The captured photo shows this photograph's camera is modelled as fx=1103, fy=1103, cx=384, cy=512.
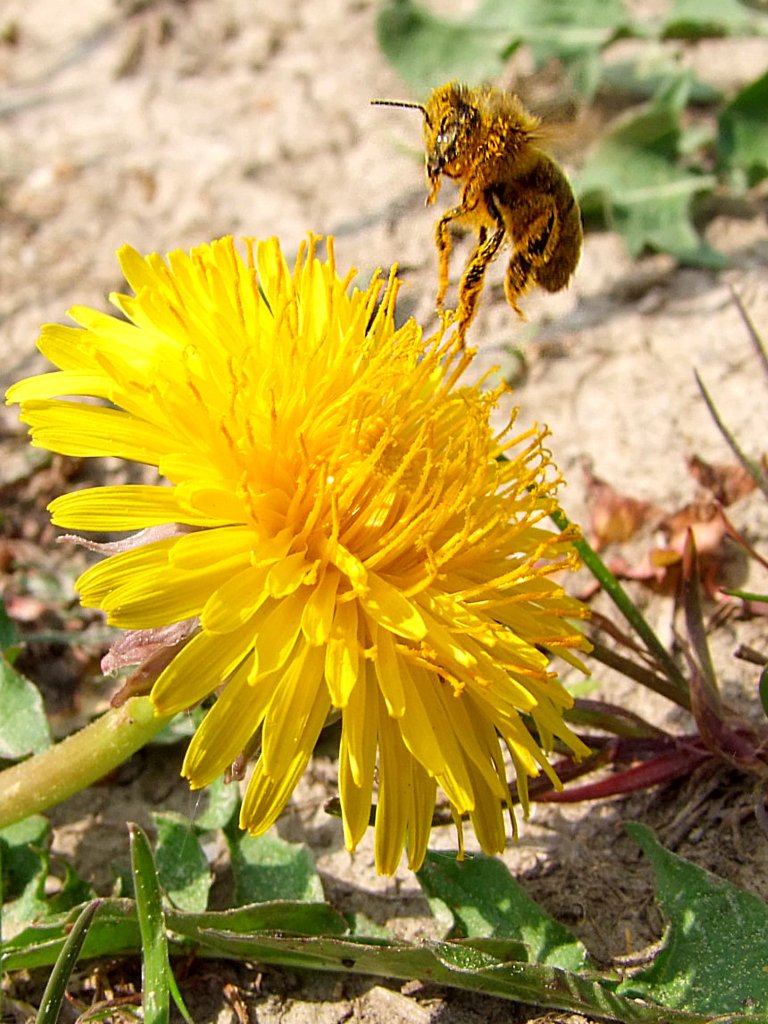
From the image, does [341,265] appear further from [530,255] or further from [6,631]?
[6,631]

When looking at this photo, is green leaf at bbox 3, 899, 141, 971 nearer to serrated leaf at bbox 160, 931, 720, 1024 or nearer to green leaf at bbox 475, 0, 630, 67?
serrated leaf at bbox 160, 931, 720, 1024

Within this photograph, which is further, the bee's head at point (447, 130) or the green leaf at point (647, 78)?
the green leaf at point (647, 78)

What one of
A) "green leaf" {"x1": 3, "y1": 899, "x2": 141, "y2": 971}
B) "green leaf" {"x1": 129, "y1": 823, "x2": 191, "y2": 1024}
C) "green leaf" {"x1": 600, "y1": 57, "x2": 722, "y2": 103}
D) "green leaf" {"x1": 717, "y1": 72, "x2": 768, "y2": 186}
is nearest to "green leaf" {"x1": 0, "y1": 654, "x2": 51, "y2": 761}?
"green leaf" {"x1": 3, "y1": 899, "x2": 141, "y2": 971}

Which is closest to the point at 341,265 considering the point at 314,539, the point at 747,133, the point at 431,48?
the point at 431,48

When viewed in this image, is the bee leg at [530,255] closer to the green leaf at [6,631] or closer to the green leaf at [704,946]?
the green leaf at [704,946]

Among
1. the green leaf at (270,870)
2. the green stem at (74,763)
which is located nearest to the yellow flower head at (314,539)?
the green stem at (74,763)

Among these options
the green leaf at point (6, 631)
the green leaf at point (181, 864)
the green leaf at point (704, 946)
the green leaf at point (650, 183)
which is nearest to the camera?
the green leaf at point (704, 946)
